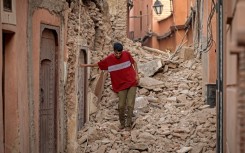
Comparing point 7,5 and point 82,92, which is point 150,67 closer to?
point 82,92

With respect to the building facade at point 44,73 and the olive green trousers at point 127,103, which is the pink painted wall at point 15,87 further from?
the olive green trousers at point 127,103

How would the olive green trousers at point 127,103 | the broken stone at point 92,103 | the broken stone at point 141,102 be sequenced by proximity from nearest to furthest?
the olive green trousers at point 127,103, the broken stone at point 92,103, the broken stone at point 141,102

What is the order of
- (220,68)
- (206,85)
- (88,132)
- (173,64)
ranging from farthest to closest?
1. (173,64)
2. (206,85)
3. (88,132)
4. (220,68)

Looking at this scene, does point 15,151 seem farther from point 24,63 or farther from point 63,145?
point 63,145

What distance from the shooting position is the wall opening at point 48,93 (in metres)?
7.60

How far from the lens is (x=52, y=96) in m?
8.11

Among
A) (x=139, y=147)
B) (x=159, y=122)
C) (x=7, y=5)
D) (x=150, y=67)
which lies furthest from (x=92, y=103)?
(x=7, y=5)

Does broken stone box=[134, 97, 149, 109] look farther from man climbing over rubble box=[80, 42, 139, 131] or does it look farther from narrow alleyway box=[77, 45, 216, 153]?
man climbing over rubble box=[80, 42, 139, 131]

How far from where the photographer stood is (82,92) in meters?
9.91

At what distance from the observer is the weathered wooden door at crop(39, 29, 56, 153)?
761cm

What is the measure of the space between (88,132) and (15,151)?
3038 mm

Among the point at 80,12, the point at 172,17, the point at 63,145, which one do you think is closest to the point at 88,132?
the point at 63,145

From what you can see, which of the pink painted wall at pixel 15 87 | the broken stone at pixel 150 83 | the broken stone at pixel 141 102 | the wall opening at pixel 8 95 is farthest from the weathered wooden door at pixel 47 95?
the broken stone at pixel 150 83

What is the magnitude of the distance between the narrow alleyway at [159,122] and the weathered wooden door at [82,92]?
220 millimetres
